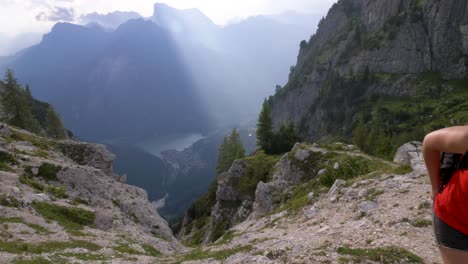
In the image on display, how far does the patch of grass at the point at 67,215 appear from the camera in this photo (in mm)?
28500

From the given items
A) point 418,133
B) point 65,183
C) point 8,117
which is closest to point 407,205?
point 65,183

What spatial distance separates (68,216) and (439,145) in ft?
107

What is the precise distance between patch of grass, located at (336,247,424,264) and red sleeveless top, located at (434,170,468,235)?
298 inches

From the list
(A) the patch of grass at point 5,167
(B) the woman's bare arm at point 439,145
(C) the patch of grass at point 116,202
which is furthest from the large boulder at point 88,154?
(B) the woman's bare arm at point 439,145

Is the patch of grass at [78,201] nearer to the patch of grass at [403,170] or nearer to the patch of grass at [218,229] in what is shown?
the patch of grass at [218,229]

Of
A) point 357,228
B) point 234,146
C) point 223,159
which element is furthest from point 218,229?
point 223,159

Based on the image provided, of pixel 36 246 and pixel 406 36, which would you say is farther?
pixel 406 36

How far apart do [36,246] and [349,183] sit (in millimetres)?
23874

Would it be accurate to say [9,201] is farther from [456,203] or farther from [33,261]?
[456,203]

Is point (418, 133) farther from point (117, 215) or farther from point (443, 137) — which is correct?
point (443, 137)

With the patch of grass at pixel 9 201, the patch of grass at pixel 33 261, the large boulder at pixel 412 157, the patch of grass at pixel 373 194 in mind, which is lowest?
the patch of grass at pixel 373 194

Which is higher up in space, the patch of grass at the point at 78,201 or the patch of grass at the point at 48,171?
the patch of grass at the point at 48,171

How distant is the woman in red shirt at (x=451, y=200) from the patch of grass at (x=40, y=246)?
73.4ft

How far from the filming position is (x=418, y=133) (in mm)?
124062
